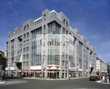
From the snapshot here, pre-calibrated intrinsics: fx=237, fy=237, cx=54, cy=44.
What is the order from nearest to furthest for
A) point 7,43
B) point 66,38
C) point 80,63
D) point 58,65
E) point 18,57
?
point 58,65 → point 66,38 → point 18,57 → point 80,63 → point 7,43

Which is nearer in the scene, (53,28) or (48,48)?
(48,48)

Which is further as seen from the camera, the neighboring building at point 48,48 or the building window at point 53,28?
the building window at point 53,28

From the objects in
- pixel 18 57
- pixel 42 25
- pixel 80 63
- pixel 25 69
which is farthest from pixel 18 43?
pixel 80 63

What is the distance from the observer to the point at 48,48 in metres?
91.7

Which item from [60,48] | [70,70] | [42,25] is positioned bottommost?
[70,70]

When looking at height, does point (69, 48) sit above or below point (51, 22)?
below

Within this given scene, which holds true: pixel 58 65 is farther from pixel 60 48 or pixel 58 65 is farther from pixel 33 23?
pixel 33 23

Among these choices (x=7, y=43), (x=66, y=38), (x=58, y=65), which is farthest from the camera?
(x=7, y=43)

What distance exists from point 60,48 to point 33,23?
17658 millimetres

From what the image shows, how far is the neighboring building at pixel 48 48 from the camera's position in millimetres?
90875

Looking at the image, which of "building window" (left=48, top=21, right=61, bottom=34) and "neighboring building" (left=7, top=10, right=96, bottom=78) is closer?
"neighboring building" (left=7, top=10, right=96, bottom=78)

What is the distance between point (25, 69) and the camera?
102 m

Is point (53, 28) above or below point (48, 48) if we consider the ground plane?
above

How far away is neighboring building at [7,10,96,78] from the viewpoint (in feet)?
298
